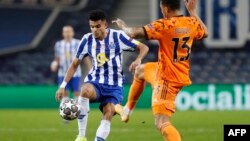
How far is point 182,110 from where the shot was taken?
21156 millimetres

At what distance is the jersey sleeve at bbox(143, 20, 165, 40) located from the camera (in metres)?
8.60

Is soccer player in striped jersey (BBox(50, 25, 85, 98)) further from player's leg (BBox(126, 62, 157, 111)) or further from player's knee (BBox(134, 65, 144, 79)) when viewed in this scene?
player's knee (BBox(134, 65, 144, 79))

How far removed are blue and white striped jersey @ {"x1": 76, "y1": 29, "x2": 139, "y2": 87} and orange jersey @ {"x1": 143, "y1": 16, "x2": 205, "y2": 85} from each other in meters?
1.47

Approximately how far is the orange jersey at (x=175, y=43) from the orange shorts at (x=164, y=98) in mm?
65

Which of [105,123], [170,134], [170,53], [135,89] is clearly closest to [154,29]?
[170,53]

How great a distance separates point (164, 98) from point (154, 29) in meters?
0.79

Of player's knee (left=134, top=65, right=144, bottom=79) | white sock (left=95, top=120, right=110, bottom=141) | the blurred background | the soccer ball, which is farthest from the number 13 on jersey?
the blurred background

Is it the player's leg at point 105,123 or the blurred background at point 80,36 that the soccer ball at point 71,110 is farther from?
the blurred background at point 80,36

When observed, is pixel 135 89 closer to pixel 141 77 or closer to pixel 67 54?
→ pixel 141 77

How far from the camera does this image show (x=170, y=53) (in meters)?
8.94

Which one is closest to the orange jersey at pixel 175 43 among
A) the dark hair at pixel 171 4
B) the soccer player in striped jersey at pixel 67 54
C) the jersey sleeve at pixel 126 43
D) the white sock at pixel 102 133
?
the dark hair at pixel 171 4

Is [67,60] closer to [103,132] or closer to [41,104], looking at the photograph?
[41,104]

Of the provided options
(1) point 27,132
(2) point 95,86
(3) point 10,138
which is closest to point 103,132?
(2) point 95,86

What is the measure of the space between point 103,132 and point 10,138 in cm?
297
